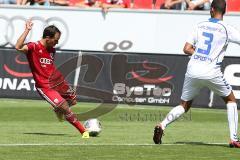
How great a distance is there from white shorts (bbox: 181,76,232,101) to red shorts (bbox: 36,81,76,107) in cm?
250

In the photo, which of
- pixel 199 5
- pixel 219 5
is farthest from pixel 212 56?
pixel 199 5

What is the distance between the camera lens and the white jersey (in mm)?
12133

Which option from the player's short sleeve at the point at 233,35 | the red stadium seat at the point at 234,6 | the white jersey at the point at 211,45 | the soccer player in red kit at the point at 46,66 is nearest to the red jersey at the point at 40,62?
the soccer player in red kit at the point at 46,66

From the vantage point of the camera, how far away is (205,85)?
1226 centimetres

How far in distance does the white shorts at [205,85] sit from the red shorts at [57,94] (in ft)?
8.19

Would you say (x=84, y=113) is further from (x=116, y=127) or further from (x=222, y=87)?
(x=222, y=87)

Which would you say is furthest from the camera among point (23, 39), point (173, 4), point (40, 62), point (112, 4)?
point (112, 4)

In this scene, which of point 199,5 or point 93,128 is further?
point 199,5

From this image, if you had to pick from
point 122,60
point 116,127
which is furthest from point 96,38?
point 116,127

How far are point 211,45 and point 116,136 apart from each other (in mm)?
2897

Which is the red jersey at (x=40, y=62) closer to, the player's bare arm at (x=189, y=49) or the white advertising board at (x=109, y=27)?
the player's bare arm at (x=189, y=49)

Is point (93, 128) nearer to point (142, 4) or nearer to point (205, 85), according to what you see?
point (205, 85)

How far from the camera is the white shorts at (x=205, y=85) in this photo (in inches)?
478

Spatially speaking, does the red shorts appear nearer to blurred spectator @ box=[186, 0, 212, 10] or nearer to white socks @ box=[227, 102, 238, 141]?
white socks @ box=[227, 102, 238, 141]
